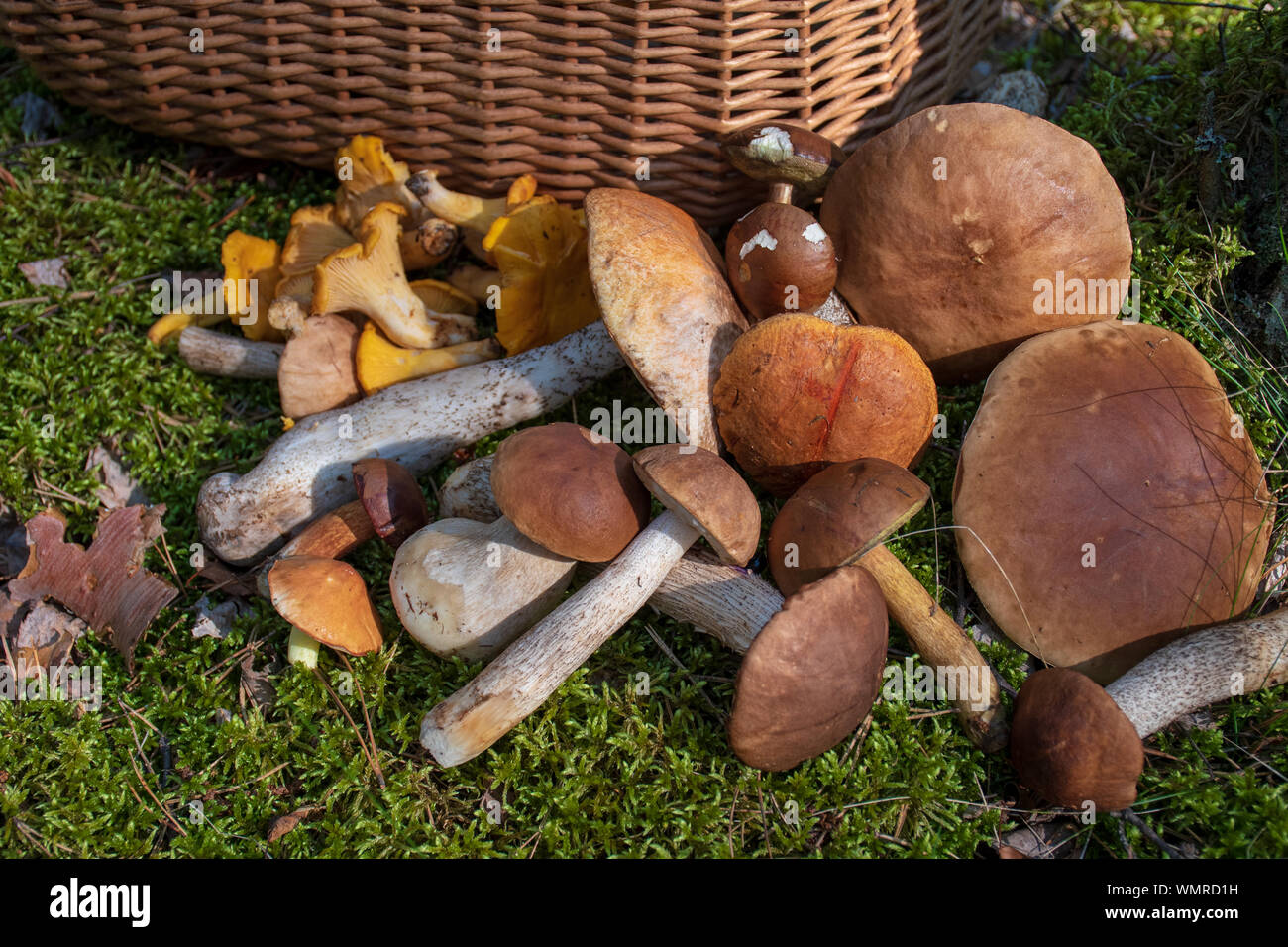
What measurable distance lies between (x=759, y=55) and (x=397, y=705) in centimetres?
263

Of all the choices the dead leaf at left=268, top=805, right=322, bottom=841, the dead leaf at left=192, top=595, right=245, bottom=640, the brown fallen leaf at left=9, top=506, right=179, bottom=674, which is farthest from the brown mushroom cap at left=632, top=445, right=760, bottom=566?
the brown fallen leaf at left=9, top=506, right=179, bottom=674

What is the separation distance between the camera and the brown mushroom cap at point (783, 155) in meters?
3.14

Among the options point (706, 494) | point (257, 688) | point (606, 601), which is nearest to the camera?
point (706, 494)

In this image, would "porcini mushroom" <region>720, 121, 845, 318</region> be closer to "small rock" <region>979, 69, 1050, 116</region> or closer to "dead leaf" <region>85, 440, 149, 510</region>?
"small rock" <region>979, 69, 1050, 116</region>

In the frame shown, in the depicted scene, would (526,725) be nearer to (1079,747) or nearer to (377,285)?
(1079,747)

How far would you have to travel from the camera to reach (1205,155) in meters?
3.60

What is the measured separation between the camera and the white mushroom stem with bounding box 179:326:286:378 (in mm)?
3580

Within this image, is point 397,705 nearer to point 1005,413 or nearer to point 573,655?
point 573,655

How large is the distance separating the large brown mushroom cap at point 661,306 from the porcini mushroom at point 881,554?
1.51 feet

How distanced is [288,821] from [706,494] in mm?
1584

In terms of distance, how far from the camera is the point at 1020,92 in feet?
13.0

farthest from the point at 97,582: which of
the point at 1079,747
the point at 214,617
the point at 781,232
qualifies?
the point at 1079,747
